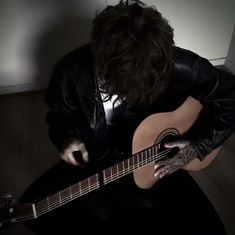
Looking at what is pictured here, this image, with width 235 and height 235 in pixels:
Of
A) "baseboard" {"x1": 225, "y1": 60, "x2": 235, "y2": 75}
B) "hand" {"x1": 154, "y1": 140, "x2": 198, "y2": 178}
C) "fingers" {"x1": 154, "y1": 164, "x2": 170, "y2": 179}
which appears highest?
"hand" {"x1": 154, "y1": 140, "x2": 198, "y2": 178}

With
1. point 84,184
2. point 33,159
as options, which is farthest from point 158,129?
point 33,159

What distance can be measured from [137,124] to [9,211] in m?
0.42

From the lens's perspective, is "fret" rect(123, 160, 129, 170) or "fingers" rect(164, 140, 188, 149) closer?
"fret" rect(123, 160, 129, 170)

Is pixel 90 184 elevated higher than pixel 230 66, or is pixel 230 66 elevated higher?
pixel 90 184

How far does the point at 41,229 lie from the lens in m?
1.00

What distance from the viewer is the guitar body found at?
1056mm

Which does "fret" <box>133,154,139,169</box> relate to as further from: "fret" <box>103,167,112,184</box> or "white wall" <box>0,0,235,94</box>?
"white wall" <box>0,0,235,94</box>

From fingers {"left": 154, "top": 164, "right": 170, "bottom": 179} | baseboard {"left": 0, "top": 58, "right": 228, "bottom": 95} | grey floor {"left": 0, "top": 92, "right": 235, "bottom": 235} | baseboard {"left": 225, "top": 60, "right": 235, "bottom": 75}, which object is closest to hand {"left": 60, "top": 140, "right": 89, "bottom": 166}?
fingers {"left": 154, "top": 164, "right": 170, "bottom": 179}

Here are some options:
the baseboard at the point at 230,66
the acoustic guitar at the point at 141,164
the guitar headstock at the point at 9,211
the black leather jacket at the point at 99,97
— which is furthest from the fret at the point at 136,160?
the baseboard at the point at 230,66

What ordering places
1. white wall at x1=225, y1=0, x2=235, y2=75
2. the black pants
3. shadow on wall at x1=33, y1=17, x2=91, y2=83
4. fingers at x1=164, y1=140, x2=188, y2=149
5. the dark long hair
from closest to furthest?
the dark long hair → the black pants → fingers at x1=164, y1=140, x2=188, y2=149 → shadow on wall at x1=33, y1=17, x2=91, y2=83 → white wall at x1=225, y1=0, x2=235, y2=75

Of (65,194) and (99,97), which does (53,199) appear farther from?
(99,97)

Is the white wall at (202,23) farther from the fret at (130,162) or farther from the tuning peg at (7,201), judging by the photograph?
the tuning peg at (7,201)

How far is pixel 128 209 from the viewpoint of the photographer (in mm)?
1078

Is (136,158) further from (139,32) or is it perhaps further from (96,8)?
(96,8)
